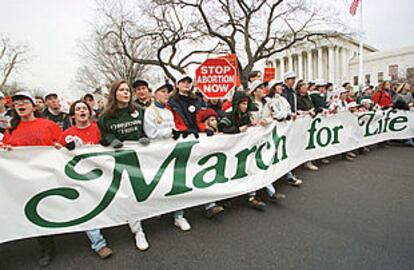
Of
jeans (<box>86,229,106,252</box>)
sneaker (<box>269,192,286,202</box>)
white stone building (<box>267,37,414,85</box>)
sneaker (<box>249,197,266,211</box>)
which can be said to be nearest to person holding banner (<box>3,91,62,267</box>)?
jeans (<box>86,229,106,252</box>)

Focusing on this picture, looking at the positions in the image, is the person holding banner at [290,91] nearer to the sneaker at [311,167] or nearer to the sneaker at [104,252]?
the sneaker at [311,167]

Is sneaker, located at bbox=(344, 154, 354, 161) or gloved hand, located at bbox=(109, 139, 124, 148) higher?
gloved hand, located at bbox=(109, 139, 124, 148)

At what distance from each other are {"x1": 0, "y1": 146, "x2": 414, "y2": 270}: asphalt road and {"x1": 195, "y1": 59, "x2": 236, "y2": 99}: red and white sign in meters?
2.48

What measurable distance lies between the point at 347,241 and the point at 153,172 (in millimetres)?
2131

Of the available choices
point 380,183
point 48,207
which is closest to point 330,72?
point 380,183

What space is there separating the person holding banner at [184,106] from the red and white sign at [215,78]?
6.42 ft

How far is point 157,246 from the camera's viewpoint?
261 cm

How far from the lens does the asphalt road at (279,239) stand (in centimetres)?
228

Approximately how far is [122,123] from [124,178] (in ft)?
1.92

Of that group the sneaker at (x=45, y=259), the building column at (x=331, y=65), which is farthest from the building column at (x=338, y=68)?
the sneaker at (x=45, y=259)

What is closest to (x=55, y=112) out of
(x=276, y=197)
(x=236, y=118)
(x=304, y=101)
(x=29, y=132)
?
(x=29, y=132)

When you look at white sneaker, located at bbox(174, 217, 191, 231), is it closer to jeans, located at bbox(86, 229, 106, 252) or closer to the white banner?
the white banner

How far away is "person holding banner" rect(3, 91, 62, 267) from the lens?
2.39 meters

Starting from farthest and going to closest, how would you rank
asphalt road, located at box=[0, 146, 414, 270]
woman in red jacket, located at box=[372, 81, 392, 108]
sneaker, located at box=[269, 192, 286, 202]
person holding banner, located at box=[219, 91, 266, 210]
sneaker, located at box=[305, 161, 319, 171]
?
woman in red jacket, located at box=[372, 81, 392, 108]
sneaker, located at box=[305, 161, 319, 171]
sneaker, located at box=[269, 192, 286, 202]
person holding banner, located at box=[219, 91, 266, 210]
asphalt road, located at box=[0, 146, 414, 270]
